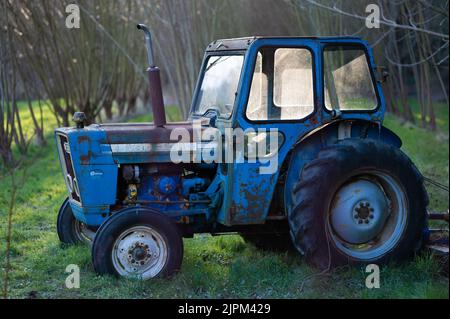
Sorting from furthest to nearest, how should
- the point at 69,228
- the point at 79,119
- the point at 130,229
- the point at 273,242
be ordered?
the point at 69,228 → the point at 273,242 → the point at 79,119 → the point at 130,229

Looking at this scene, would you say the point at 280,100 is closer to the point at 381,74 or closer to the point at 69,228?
the point at 381,74

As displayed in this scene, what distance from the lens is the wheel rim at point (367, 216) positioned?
592cm

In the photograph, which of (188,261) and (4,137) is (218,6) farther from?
(188,261)

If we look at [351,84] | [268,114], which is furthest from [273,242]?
[351,84]

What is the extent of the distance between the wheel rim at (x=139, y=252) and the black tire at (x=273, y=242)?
1022 millimetres

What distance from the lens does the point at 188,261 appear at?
643 centimetres

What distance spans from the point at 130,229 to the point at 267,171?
1200 millimetres

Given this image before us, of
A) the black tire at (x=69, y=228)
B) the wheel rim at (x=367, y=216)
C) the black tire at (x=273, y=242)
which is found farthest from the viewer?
the black tire at (x=69, y=228)

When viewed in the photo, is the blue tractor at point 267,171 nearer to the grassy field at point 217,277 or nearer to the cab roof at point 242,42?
the cab roof at point 242,42

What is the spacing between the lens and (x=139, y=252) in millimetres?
5828

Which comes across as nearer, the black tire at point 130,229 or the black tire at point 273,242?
the black tire at point 130,229

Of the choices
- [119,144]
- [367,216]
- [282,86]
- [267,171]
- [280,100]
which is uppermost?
[282,86]

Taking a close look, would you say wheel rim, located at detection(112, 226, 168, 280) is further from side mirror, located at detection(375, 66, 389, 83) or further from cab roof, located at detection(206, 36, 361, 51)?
side mirror, located at detection(375, 66, 389, 83)

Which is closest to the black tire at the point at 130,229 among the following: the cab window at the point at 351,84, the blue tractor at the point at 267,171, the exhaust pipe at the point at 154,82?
the blue tractor at the point at 267,171
